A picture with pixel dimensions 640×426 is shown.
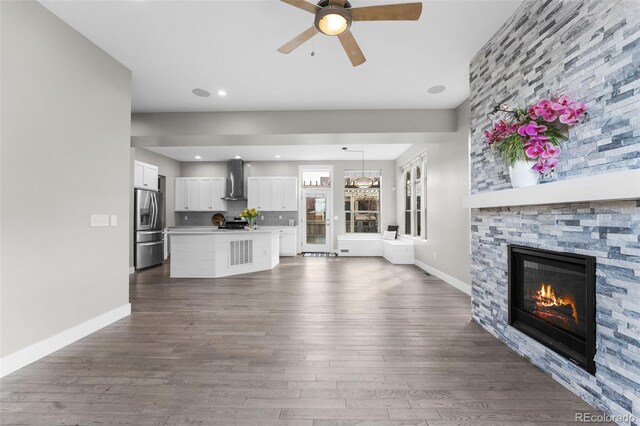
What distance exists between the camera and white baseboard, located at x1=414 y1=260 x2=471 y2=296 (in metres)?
4.27

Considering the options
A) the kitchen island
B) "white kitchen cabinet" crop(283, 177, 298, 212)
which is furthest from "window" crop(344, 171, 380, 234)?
the kitchen island

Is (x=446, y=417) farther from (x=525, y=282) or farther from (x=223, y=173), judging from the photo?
(x=223, y=173)

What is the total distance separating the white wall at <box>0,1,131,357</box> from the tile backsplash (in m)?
5.44

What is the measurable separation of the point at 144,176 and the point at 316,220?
15.3ft

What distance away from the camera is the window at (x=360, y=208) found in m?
8.93

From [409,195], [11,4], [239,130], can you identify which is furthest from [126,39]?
[409,195]

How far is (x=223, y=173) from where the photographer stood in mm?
8773

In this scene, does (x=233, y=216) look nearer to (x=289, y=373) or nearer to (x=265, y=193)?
(x=265, y=193)

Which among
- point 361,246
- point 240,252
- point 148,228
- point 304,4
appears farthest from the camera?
point 361,246

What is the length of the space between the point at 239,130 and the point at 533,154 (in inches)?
155

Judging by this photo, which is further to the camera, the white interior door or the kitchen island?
the white interior door

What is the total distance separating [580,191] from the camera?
5.52 feet

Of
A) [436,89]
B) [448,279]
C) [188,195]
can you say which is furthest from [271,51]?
[188,195]

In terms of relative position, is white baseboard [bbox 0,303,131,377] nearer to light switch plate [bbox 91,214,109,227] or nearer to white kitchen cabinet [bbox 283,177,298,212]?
light switch plate [bbox 91,214,109,227]
